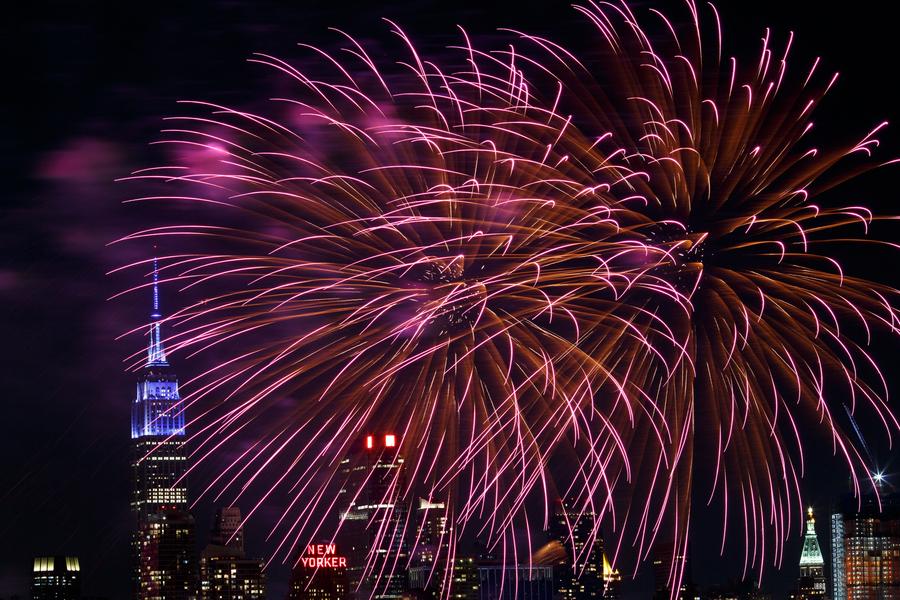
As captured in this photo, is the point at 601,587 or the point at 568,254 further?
the point at 601,587

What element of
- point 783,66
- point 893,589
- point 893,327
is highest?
point 783,66

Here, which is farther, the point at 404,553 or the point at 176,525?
the point at 176,525

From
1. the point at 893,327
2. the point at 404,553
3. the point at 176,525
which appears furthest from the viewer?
the point at 176,525

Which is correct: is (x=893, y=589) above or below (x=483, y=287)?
below

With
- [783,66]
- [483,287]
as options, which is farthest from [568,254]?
[783,66]

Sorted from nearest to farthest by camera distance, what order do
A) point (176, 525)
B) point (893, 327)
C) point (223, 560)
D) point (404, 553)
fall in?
1. point (893, 327)
2. point (404, 553)
3. point (223, 560)
4. point (176, 525)

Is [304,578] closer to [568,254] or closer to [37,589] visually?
[37,589]

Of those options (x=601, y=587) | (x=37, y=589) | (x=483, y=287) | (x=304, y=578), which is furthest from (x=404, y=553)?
(x=483, y=287)

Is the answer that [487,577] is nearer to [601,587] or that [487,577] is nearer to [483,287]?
[601,587]

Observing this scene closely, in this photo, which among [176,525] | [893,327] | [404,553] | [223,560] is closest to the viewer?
[893,327]

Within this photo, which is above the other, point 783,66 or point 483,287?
point 783,66
